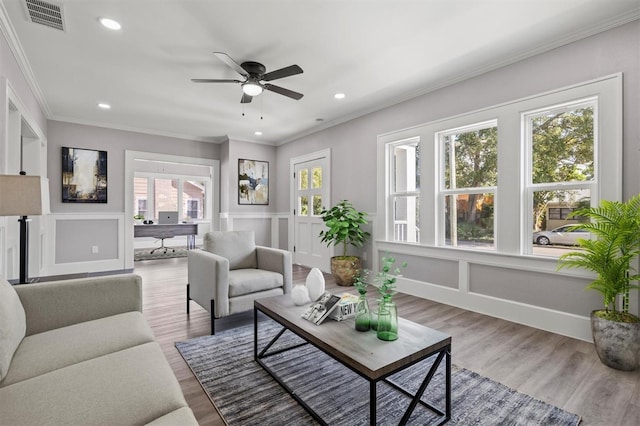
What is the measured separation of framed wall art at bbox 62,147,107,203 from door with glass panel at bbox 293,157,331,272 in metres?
3.45

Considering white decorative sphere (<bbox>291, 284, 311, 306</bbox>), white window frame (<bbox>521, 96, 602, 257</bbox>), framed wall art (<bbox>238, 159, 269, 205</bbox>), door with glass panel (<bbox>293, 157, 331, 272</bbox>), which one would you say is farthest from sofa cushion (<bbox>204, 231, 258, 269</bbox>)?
framed wall art (<bbox>238, 159, 269, 205</bbox>)

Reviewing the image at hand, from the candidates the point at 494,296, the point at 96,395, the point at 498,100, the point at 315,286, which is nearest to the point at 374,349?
the point at 315,286

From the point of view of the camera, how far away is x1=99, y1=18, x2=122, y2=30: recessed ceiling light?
7.98 ft

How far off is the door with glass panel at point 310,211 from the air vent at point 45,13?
369 cm

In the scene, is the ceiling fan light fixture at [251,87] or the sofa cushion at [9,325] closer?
the sofa cushion at [9,325]

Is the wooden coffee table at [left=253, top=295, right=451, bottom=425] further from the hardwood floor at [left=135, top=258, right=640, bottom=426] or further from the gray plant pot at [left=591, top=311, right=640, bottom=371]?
the gray plant pot at [left=591, top=311, right=640, bottom=371]

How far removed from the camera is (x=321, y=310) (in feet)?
6.00

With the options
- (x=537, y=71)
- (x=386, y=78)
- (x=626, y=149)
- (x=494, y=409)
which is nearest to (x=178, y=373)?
(x=494, y=409)

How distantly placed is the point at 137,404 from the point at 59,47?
11.1 feet

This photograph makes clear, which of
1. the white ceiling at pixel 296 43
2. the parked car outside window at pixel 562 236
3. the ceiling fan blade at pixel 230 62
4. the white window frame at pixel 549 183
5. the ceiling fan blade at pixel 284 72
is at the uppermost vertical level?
the white ceiling at pixel 296 43

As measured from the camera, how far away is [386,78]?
3.49m

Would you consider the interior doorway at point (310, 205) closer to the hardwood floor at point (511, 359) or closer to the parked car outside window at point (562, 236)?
the hardwood floor at point (511, 359)

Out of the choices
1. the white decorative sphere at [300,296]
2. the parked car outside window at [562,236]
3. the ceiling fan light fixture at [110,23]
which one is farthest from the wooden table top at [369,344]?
the ceiling fan light fixture at [110,23]

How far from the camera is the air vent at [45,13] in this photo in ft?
7.34
